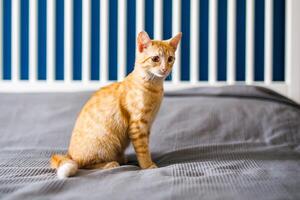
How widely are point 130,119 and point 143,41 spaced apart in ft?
0.70

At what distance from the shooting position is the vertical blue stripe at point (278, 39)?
79.4 inches

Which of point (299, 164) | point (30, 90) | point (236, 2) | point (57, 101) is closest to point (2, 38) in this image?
point (30, 90)

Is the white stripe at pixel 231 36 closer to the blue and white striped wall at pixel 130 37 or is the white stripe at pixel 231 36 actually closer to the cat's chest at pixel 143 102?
the blue and white striped wall at pixel 130 37

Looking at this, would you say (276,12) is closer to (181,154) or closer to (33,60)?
(181,154)

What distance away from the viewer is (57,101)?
1749mm

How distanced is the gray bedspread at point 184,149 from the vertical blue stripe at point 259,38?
32cm

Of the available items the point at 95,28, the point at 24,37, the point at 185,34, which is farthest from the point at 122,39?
the point at 24,37

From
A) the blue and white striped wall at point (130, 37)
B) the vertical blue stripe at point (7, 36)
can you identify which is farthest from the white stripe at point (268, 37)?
the vertical blue stripe at point (7, 36)

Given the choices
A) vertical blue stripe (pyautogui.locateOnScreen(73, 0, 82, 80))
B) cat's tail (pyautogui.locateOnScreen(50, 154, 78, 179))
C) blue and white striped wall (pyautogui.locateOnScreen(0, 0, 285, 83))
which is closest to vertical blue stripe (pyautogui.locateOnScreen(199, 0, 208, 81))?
blue and white striped wall (pyautogui.locateOnScreen(0, 0, 285, 83))

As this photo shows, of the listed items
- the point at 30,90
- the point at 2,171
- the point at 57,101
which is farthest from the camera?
the point at 30,90

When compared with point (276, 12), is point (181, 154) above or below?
below

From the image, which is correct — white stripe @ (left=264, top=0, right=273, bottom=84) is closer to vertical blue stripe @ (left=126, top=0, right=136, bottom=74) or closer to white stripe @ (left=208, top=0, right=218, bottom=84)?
white stripe @ (left=208, top=0, right=218, bottom=84)

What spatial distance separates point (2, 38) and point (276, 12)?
1.28 meters

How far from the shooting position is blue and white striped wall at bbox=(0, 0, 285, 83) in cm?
196
